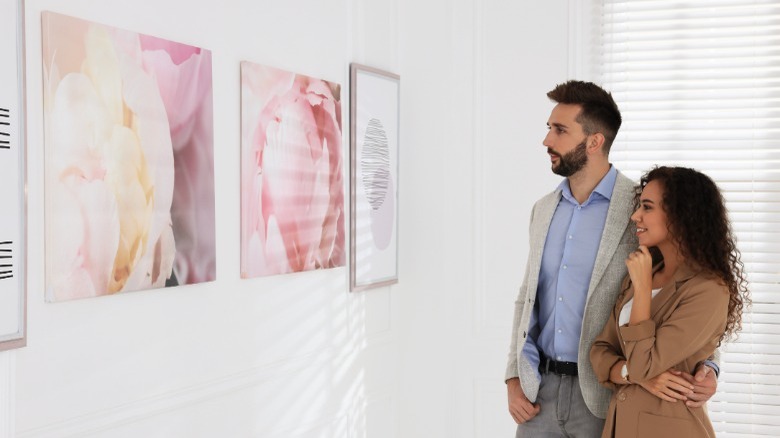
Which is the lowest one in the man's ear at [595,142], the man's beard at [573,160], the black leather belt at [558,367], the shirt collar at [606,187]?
the black leather belt at [558,367]

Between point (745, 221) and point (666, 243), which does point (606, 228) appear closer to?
point (666, 243)

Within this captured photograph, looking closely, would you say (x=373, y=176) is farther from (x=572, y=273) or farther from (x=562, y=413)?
(x=562, y=413)

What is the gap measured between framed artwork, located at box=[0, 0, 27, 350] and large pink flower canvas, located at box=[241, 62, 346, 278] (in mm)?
923

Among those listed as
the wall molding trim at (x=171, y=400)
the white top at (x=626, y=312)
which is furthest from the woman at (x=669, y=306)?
the wall molding trim at (x=171, y=400)

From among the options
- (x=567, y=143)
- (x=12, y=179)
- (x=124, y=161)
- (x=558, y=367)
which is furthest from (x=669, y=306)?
(x=12, y=179)

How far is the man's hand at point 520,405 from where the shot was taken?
267cm

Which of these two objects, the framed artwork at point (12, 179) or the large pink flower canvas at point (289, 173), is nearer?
the framed artwork at point (12, 179)

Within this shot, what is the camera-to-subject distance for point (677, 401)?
2.33 m

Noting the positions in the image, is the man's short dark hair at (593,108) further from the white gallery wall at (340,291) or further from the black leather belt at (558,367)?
the white gallery wall at (340,291)

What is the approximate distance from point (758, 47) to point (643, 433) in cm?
213

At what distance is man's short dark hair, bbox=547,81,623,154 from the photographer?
9.02 ft

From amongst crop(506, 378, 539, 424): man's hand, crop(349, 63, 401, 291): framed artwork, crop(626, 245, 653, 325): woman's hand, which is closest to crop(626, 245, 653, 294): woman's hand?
crop(626, 245, 653, 325): woman's hand

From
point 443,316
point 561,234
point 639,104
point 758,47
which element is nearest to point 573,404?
point 561,234

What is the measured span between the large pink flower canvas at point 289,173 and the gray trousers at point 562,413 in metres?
1.05
